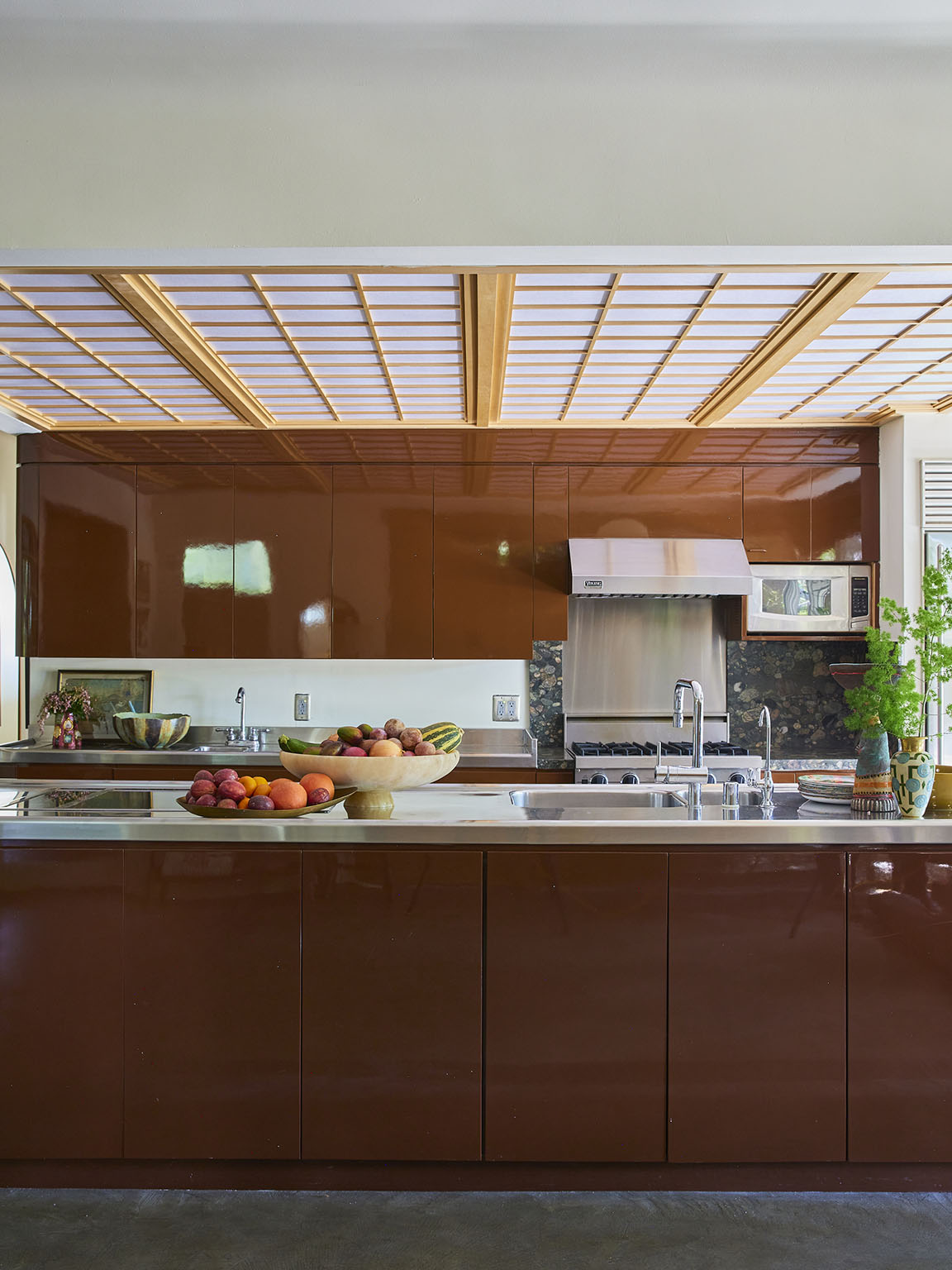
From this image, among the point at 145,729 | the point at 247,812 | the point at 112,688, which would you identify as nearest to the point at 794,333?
the point at 247,812

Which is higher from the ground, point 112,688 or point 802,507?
point 802,507

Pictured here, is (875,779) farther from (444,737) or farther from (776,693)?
(776,693)

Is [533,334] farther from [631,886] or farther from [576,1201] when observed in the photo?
[576,1201]

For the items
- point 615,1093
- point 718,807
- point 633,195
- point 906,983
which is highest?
point 633,195

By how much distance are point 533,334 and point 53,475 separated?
316 centimetres

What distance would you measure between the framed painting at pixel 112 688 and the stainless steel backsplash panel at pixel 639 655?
2.50 meters

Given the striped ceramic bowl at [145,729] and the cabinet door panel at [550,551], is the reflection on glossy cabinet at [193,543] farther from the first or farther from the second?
the cabinet door panel at [550,551]

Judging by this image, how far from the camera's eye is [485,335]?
11.6 ft

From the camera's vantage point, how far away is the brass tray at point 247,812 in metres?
2.54

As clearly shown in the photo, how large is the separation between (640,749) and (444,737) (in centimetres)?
244

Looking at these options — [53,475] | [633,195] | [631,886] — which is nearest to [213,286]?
[633,195]

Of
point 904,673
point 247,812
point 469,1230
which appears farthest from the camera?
point 904,673

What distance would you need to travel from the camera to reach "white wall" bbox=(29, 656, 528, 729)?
5.70 m

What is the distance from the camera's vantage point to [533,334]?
3.61m
